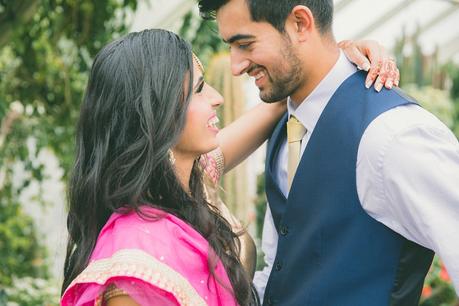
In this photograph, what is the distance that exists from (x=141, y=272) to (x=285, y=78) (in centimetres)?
74

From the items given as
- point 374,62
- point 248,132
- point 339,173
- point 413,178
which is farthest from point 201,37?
point 413,178

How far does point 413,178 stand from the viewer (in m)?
1.87

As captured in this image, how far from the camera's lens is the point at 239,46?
219cm

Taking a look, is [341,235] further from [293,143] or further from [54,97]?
[54,97]

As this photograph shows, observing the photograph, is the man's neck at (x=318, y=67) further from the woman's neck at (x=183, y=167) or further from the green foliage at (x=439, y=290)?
the green foliage at (x=439, y=290)

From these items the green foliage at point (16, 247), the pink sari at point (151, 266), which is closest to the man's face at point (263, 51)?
the pink sari at point (151, 266)

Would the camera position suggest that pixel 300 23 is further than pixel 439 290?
No

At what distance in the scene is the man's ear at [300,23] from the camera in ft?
7.02

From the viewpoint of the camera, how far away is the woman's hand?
2.07 meters

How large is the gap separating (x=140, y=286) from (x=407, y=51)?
825cm

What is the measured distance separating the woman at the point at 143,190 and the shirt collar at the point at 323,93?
0.37 meters

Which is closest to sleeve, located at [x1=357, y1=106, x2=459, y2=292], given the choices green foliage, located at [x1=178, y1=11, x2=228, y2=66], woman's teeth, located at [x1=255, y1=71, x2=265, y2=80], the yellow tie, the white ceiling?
the yellow tie

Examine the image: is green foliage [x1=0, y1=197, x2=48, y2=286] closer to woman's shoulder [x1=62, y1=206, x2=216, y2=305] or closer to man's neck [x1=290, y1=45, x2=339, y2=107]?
man's neck [x1=290, y1=45, x2=339, y2=107]

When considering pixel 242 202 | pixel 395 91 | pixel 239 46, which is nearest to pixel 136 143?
pixel 239 46
